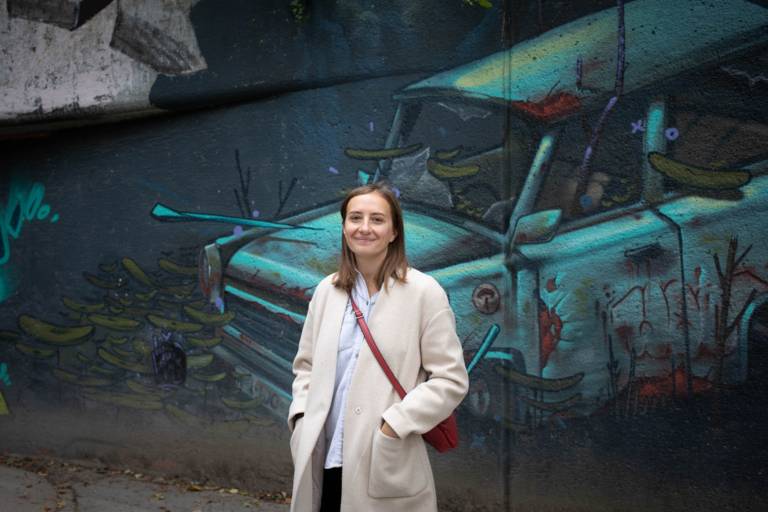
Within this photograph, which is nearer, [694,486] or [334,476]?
[334,476]

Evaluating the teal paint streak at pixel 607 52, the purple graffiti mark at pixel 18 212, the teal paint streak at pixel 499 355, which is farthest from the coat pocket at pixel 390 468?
the purple graffiti mark at pixel 18 212

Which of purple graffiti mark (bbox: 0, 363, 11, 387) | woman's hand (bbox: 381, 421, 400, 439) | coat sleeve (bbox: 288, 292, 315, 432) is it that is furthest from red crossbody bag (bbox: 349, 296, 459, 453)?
purple graffiti mark (bbox: 0, 363, 11, 387)

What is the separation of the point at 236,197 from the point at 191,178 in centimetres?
39

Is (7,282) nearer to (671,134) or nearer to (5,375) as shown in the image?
(5,375)

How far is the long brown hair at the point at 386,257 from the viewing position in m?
2.68

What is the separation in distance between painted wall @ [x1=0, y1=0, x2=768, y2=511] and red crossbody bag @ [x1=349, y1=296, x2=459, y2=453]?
164cm

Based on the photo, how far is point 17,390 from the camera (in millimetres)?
5941

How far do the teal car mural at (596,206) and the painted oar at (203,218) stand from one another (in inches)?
27.7

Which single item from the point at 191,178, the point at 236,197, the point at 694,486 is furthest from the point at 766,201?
the point at 191,178

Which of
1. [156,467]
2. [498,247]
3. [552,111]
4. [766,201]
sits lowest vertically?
[156,467]

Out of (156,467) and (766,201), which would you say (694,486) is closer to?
(766,201)

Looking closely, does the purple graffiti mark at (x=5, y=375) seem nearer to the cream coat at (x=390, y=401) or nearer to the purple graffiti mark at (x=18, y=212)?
the purple graffiti mark at (x=18, y=212)

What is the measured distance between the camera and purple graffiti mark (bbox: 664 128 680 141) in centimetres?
391

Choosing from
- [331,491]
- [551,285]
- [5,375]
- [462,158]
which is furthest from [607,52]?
[5,375]
